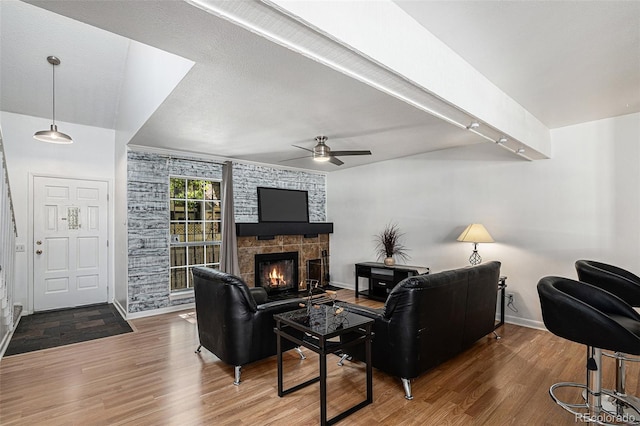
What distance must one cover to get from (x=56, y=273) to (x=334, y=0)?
6272mm

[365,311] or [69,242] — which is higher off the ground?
[69,242]

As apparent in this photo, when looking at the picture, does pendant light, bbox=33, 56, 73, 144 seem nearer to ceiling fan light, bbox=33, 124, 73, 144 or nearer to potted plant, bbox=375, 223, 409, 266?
ceiling fan light, bbox=33, 124, 73, 144

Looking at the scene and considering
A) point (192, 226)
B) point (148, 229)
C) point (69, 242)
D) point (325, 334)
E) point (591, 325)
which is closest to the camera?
point (591, 325)

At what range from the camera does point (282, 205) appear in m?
6.61

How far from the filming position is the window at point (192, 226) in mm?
5355

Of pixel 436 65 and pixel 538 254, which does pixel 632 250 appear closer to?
pixel 538 254

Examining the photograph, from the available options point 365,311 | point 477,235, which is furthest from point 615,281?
point 365,311

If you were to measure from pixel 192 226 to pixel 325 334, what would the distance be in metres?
4.08

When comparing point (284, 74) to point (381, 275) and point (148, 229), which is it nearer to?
point (148, 229)

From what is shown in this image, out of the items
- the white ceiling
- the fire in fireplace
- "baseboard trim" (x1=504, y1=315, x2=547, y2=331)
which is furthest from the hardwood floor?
the white ceiling

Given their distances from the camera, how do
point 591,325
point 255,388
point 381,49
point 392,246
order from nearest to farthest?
point 381,49 → point 591,325 → point 255,388 → point 392,246

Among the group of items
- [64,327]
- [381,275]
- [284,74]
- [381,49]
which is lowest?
[64,327]

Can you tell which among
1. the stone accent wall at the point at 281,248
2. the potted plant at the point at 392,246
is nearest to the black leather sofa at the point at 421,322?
the potted plant at the point at 392,246

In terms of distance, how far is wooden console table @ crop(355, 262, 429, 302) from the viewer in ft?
17.6
